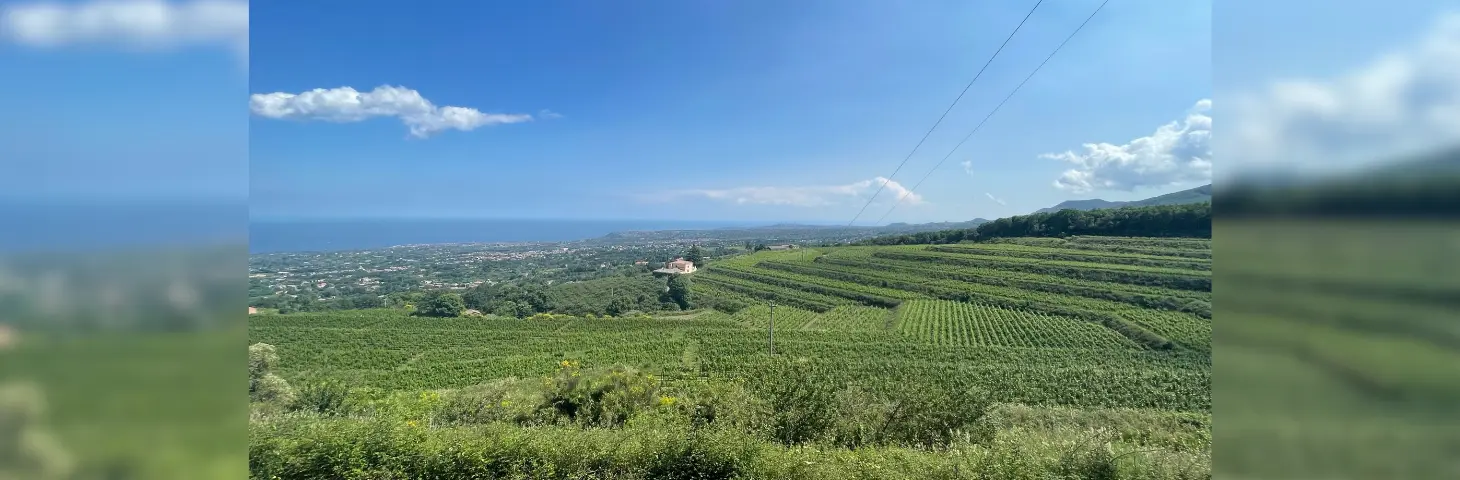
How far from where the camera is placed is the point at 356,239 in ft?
65.9

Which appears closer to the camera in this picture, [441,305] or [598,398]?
[598,398]

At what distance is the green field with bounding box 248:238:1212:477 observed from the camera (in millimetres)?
8461

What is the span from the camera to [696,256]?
114ft

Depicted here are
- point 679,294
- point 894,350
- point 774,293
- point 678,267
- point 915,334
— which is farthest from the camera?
point 678,267

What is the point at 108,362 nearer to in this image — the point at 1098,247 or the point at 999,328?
the point at 999,328

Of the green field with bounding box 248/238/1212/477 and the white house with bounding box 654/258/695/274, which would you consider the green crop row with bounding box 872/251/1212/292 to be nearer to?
the green field with bounding box 248/238/1212/477

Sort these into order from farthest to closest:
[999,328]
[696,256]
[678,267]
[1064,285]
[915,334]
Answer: [696,256], [678,267], [1064,285], [915,334], [999,328]

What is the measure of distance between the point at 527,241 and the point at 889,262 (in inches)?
981

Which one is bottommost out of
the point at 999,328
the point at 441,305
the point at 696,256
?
the point at 999,328

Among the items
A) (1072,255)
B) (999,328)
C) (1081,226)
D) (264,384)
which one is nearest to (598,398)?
(264,384)

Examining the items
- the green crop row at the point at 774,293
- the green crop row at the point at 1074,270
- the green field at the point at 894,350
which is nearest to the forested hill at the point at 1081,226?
the green field at the point at 894,350

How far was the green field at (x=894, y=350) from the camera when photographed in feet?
27.8

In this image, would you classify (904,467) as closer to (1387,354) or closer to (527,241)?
(1387,354)

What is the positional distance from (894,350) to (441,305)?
78.7ft
